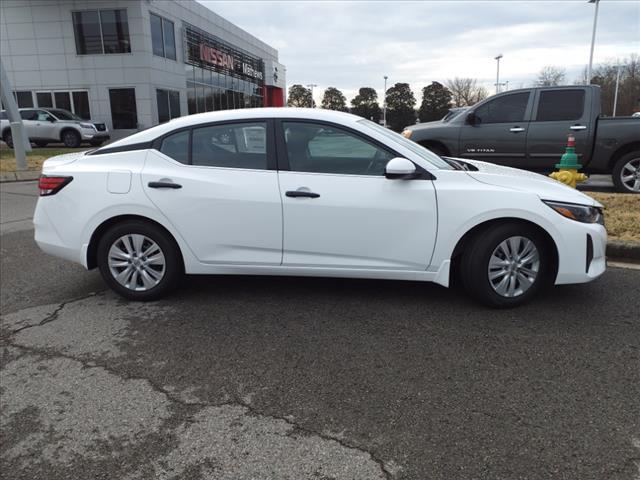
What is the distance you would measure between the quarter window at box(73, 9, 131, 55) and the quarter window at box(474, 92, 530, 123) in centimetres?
2333

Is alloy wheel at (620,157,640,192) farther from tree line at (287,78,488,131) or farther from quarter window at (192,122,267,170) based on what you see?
tree line at (287,78,488,131)

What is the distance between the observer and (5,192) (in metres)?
11.2

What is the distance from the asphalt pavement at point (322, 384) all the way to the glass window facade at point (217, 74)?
31.0 meters

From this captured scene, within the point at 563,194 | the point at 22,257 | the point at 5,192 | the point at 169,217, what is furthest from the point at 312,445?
the point at 5,192

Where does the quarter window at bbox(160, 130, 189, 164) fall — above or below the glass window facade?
below

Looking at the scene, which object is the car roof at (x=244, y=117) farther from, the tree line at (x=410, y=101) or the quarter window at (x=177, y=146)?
the tree line at (x=410, y=101)

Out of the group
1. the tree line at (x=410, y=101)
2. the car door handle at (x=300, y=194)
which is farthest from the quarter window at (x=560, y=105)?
the tree line at (x=410, y=101)

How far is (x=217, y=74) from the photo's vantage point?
38.5m

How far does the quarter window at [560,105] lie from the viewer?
8.88 meters

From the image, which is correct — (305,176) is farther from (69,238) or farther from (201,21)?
(201,21)

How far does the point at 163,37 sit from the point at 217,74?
29.0ft

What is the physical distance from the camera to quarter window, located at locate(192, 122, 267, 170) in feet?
13.8

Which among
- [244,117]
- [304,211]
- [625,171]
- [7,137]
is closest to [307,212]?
[304,211]

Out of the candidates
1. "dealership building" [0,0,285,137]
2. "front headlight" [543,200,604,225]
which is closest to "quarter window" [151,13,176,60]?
"dealership building" [0,0,285,137]
